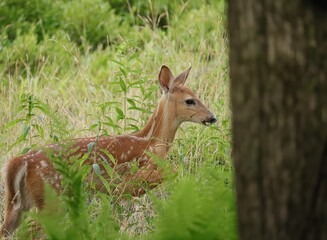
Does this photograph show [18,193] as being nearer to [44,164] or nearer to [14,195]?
[14,195]

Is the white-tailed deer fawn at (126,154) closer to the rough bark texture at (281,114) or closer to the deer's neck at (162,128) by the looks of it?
the deer's neck at (162,128)

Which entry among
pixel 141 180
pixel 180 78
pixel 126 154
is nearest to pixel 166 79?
pixel 180 78

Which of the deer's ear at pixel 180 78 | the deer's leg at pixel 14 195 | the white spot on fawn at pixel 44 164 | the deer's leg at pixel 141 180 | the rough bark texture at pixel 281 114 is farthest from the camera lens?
the deer's ear at pixel 180 78

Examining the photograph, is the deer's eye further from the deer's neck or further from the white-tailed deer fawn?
the deer's neck

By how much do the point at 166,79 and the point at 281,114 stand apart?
4.54 meters

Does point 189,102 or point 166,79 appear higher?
point 166,79

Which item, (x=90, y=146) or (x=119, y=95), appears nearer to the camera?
(x=90, y=146)

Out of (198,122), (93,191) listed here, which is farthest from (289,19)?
(198,122)

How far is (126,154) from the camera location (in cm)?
668

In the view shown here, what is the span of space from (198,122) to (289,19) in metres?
Answer: 4.43

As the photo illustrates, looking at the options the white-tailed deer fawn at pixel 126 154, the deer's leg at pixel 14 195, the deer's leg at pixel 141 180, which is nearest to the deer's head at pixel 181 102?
the white-tailed deer fawn at pixel 126 154

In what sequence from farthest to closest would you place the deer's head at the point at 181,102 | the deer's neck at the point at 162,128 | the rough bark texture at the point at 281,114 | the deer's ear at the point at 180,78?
the deer's ear at the point at 180,78 < the deer's head at the point at 181,102 < the deer's neck at the point at 162,128 < the rough bark texture at the point at 281,114

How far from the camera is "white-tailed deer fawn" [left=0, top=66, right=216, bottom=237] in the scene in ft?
20.2

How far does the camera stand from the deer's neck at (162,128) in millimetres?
6930
